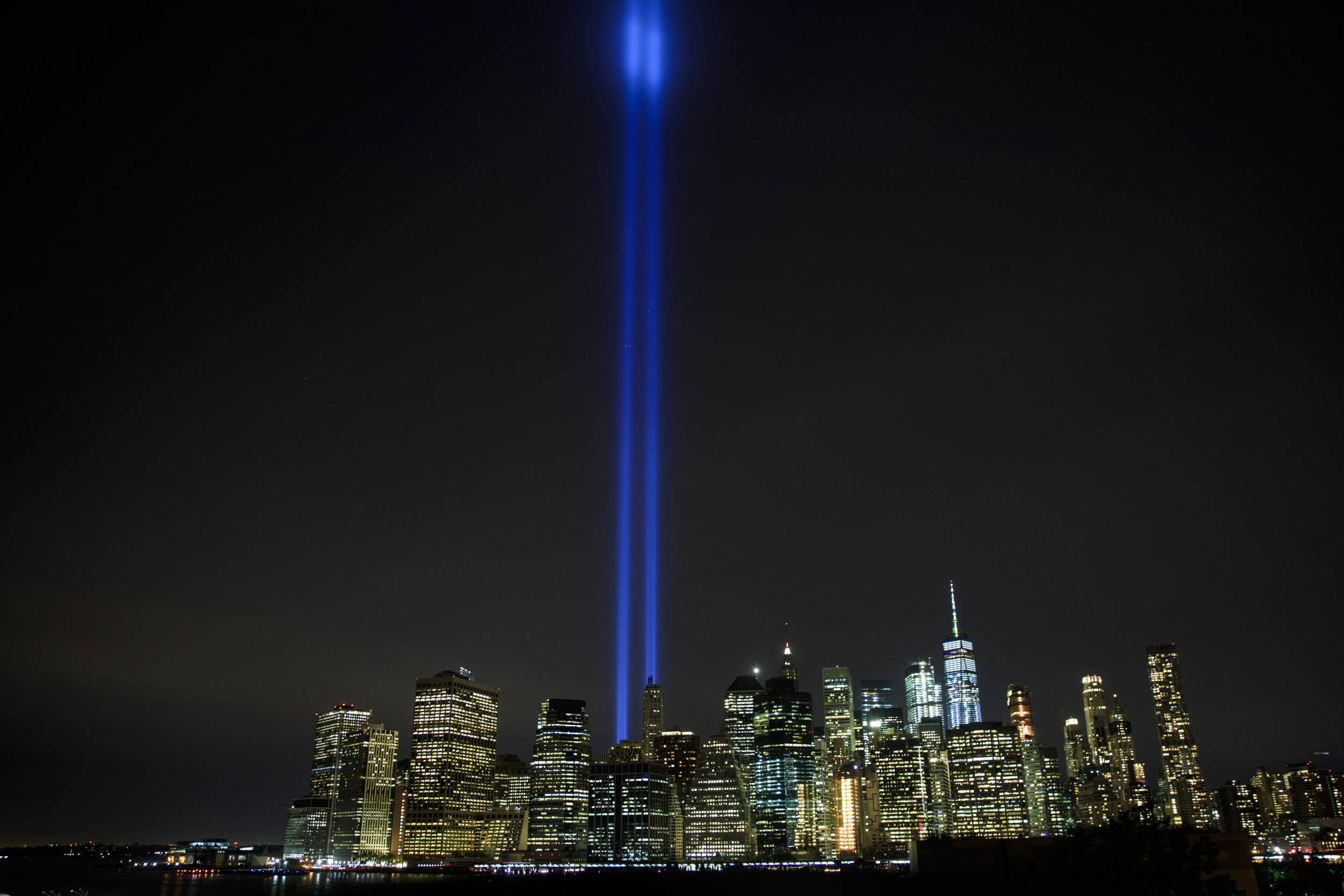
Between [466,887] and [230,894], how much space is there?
126ft

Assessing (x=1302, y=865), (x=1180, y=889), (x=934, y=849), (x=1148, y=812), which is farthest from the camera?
(x=1302, y=865)

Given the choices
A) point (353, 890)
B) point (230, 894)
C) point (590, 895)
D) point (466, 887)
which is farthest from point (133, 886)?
point (590, 895)

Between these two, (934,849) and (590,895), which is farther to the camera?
(590,895)

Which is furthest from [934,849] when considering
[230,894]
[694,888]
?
[230,894]

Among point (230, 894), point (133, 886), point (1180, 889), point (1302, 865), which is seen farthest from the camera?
point (133, 886)

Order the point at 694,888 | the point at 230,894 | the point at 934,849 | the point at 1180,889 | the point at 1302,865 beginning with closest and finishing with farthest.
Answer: the point at 1180,889 < the point at 934,849 < the point at 1302,865 < the point at 230,894 < the point at 694,888

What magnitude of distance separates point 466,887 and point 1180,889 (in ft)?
486

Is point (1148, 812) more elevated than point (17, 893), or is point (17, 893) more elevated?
point (1148, 812)

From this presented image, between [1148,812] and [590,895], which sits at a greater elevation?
[1148,812]

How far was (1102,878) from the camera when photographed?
5788 cm

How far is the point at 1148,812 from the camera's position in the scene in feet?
244

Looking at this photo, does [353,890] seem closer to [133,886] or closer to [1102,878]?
[133,886]

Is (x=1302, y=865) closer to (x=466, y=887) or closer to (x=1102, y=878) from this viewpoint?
(x=1102, y=878)

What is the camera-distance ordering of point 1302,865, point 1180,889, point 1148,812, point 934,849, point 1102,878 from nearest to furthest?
point 1180,889, point 1102,878, point 1148,812, point 934,849, point 1302,865
